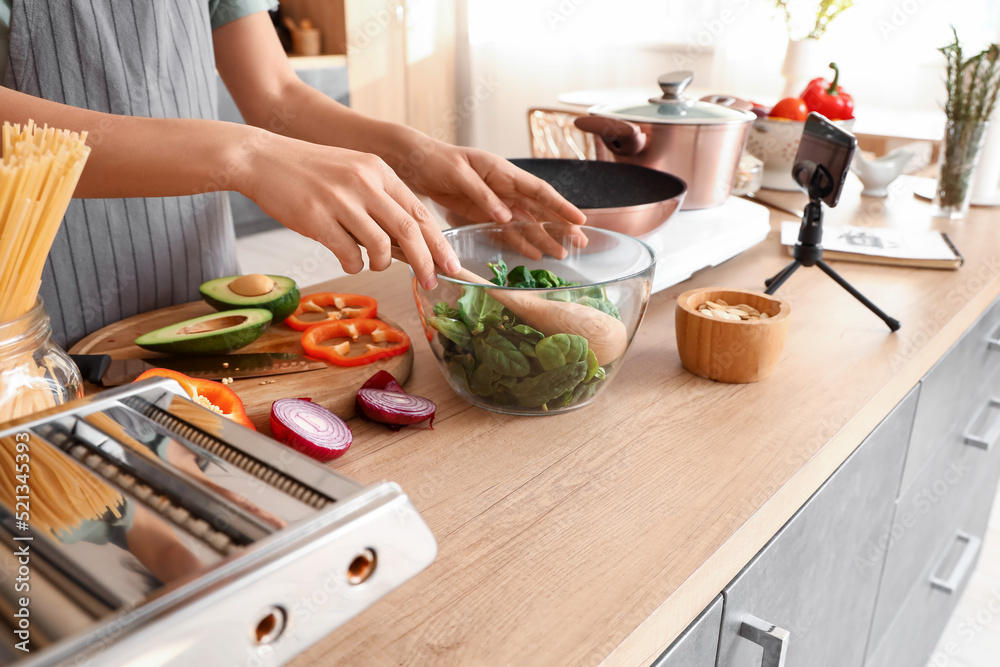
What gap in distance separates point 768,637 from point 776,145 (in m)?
1.31

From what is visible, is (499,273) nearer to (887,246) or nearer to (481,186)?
(481,186)

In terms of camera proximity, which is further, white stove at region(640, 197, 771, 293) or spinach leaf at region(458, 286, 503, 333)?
white stove at region(640, 197, 771, 293)

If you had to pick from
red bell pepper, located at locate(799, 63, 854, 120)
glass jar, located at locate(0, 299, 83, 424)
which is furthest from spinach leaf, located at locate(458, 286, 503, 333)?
red bell pepper, located at locate(799, 63, 854, 120)

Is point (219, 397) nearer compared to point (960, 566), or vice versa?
point (219, 397)

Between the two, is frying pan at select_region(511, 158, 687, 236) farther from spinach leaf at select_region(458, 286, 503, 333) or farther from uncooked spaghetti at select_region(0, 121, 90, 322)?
uncooked spaghetti at select_region(0, 121, 90, 322)

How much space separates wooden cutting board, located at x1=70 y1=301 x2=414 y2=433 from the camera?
2.54 ft

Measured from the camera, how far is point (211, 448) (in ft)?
1.34

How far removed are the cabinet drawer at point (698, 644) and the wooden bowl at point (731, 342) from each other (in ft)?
1.02

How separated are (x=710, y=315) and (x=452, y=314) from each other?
12.2 inches

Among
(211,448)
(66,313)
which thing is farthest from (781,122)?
(211,448)

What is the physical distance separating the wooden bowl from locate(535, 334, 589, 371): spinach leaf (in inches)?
8.0

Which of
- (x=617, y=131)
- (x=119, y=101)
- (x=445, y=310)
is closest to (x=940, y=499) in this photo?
(x=617, y=131)

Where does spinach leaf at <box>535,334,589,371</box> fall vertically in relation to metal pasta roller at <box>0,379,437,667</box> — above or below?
below

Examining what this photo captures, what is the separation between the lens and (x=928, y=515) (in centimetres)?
130
